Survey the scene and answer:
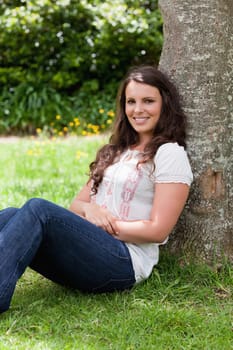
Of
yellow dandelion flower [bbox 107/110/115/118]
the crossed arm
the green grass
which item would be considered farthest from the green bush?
the crossed arm

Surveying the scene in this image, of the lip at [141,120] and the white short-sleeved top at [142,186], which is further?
the lip at [141,120]

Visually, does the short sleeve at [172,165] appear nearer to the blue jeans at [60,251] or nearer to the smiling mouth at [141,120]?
the smiling mouth at [141,120]

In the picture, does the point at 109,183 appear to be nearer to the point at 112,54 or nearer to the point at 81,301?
the point at 81,301

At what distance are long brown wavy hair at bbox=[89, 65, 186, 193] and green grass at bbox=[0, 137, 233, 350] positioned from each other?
0.59 meters

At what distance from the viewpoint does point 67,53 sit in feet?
30.0

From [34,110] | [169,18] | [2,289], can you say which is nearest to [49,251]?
[2,289]

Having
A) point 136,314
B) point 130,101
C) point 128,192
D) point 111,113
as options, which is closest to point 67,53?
point 111,113

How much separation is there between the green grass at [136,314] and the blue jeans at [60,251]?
107 millimetres

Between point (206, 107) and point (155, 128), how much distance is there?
306 mm

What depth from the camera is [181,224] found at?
3766 mm

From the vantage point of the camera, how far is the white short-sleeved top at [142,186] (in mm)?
3346

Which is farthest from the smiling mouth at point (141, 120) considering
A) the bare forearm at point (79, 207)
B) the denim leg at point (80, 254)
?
the denim leg at point (80, 254)

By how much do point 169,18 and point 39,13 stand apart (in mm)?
5403

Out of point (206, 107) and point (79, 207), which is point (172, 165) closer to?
point (206, 107)
